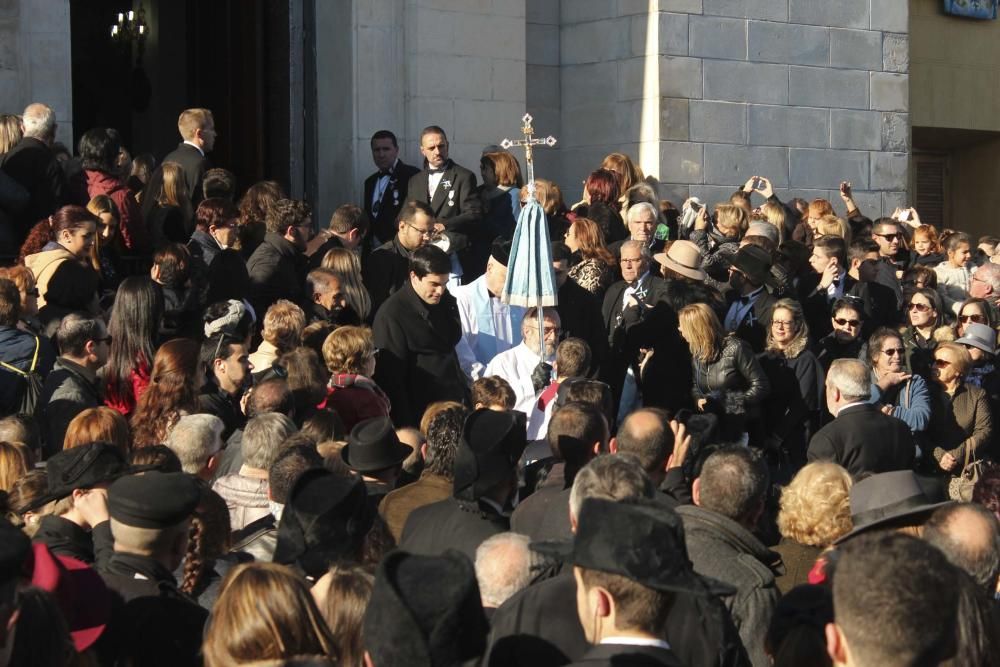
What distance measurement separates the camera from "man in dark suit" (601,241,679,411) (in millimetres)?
10102

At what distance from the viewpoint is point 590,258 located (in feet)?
35.6

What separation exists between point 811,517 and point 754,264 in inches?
206

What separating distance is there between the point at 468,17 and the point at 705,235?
342 centimetres

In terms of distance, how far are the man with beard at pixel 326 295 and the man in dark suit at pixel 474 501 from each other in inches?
154

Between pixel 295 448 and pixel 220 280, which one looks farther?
pixel 220 280

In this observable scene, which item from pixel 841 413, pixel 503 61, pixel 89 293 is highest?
pixel 503 61

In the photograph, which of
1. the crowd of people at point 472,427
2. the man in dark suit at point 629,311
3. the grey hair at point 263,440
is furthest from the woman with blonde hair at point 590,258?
the grey hair at point 263,440

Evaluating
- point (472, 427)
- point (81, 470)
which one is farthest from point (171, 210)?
point (81, 470)

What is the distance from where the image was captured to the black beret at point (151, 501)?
4.75m

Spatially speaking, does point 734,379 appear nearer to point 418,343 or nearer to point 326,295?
point 418,343

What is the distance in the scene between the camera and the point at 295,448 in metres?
5.68

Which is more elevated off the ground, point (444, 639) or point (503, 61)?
point (503, 61)

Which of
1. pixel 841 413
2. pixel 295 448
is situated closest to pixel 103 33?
pixel 841 413

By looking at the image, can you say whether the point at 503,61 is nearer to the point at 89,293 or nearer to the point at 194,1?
the point at 194,1
